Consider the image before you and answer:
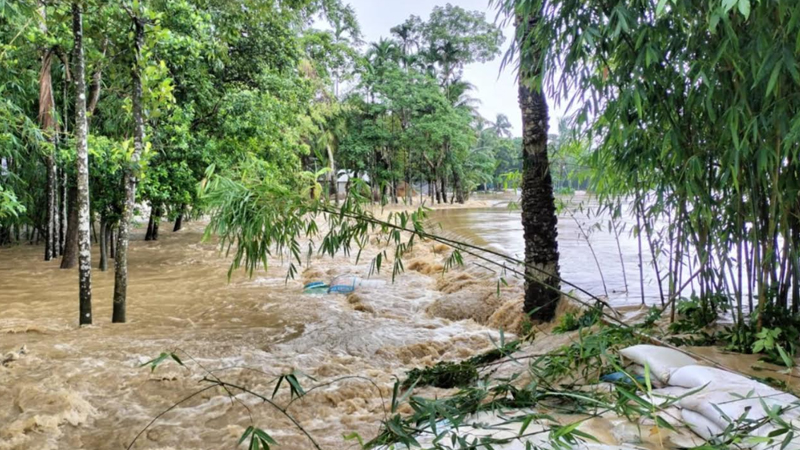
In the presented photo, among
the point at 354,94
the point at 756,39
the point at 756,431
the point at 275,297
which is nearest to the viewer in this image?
the point at 756,431

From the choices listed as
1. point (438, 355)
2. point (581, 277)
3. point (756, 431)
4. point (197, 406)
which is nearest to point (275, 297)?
point (438, 355)

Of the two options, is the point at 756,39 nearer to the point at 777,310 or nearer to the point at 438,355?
the point at 777,310

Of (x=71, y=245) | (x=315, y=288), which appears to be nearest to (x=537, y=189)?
(x=315, y=288)

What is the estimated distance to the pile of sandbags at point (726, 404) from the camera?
1678 mm

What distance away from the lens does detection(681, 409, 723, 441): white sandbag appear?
1.81 meters

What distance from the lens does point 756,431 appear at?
5.71 ft

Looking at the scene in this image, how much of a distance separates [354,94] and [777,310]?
1059 inches

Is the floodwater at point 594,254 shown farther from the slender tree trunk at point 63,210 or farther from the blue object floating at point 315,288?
the slender tree trunk at point 63,210

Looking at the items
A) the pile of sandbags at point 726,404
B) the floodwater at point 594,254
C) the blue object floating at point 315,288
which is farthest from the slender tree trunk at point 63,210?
the pile of sandbags at point 726,404

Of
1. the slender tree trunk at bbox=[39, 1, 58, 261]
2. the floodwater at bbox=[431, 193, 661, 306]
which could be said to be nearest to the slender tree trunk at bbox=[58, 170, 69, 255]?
the slender tree trunk at bbox=[39, 1, 58, 261]

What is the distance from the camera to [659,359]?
7.85 ft

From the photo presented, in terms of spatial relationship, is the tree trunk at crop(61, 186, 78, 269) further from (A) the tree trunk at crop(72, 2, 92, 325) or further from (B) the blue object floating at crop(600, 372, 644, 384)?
(B) the blue object floating at crop(600, 372, 644, 384)

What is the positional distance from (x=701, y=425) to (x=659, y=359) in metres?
0.57

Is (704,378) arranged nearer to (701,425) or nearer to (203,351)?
(701,425)
